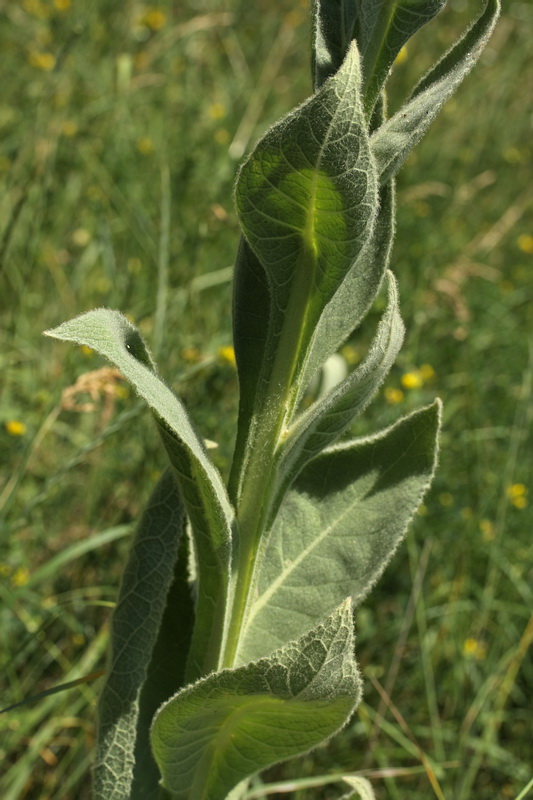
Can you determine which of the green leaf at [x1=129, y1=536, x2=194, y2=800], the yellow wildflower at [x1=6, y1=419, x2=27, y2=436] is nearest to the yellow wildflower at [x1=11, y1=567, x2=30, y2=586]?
the yellow wildflower at [x1=6, y1=419, x2=27, y2=436]

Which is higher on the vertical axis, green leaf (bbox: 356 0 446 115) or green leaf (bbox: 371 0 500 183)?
green leaf (bbox: 356 0 446 115)

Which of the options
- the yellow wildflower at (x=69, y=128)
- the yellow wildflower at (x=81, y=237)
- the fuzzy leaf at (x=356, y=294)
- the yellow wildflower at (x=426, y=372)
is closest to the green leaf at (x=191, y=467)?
the fuzzy leaf at (x=356, y=294)

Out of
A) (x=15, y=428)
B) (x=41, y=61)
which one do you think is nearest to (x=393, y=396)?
(x=15, y=428)

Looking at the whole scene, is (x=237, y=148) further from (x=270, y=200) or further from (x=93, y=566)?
(x=270, y=200)

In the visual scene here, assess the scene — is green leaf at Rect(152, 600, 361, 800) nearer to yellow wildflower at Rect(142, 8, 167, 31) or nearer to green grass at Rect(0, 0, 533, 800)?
green grass at Rect(0, 0, 533, 800)

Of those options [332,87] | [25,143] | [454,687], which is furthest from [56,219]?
[332,87]

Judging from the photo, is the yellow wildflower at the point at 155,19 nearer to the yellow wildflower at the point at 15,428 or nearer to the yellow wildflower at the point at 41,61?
the yellow wildflower at the point at 41,61
